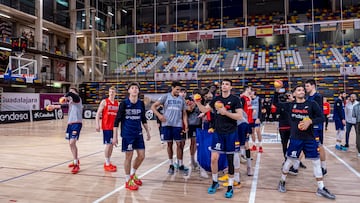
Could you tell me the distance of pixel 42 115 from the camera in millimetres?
19234

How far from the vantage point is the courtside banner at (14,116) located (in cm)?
1648

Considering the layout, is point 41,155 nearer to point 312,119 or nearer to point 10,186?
point 10,186

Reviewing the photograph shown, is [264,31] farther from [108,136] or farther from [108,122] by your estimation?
[108,136]

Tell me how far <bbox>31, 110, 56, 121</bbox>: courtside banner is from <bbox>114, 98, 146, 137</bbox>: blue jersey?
1665 cm

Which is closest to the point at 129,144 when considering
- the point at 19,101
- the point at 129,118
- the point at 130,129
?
the point at 130,129

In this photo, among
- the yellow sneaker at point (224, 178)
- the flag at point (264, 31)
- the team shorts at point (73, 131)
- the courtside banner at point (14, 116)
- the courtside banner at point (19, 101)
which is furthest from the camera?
the courtside banner at point (19, 101)

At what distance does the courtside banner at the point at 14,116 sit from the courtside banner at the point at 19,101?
3.58 feet

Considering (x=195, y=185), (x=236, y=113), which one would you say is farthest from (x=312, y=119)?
(x=195, y=185)

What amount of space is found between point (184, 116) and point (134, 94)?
1208 mm

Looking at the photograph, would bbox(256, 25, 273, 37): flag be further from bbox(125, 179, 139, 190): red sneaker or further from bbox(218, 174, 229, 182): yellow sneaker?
bbox(125, 179, 139, 190): red sneaker

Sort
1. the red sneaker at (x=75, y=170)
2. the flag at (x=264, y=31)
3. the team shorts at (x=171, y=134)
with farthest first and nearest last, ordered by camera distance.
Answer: the flag at (x=264, y=31) < the red sneaker at (x=75, y=170) < the team shorts at (x=171, y=134)

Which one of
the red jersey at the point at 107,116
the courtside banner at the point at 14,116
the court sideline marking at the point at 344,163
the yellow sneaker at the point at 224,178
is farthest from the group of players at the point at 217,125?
the courtside banner at the point at 14,116

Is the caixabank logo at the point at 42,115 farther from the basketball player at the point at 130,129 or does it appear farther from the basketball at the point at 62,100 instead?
the basketball player at the point at 130,129

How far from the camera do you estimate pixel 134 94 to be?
4.39m
